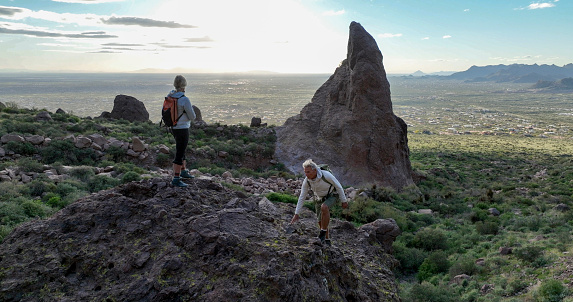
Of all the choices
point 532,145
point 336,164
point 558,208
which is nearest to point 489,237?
point 558,208

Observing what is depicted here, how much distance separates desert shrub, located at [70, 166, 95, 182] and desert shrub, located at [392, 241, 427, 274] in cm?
892

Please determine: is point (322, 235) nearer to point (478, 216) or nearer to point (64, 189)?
point (64, 189)

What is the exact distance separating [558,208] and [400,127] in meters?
7.84

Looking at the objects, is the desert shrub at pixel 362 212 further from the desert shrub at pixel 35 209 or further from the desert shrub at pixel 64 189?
the desert shrub at pixel 35 209

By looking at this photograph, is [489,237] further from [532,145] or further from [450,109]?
[450,109]

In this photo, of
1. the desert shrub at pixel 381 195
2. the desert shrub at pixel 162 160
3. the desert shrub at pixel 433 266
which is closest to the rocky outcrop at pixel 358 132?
the desert shrub at pixel 381 195

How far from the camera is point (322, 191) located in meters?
5.53

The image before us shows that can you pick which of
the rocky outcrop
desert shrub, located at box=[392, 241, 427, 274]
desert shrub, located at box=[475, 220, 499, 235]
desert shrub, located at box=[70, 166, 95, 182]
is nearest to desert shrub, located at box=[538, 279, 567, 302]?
desert shrub, located at box=[392, 241, 427, 274]

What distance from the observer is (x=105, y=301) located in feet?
12.2

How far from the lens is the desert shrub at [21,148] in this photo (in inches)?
503

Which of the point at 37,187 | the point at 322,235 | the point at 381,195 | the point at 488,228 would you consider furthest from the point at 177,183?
the point at 381,195

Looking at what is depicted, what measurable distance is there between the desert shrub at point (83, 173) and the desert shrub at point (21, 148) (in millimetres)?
3968

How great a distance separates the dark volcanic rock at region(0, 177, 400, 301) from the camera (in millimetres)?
3795

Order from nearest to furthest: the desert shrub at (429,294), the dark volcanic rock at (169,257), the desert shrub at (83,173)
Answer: the dark volcanic rock at (169,257)
the desert shrub at (429,294)
the desert shrub at (83,173)
